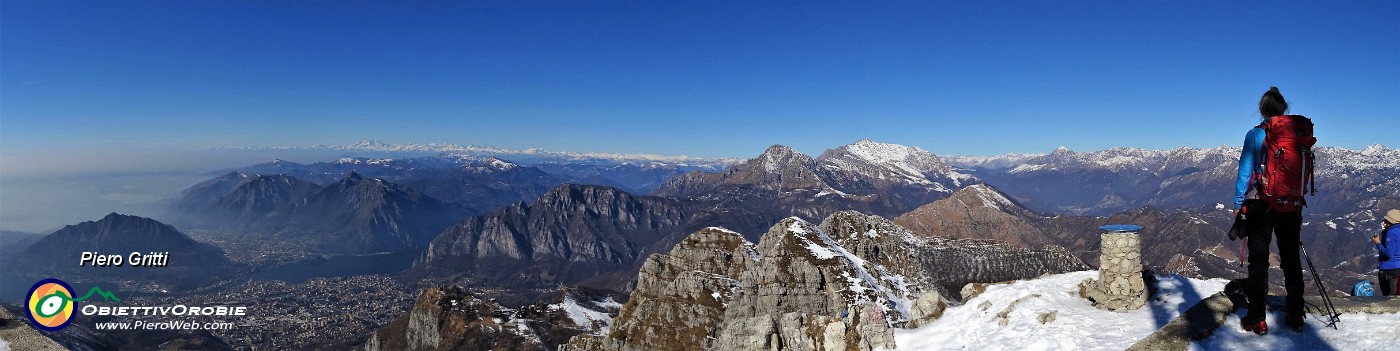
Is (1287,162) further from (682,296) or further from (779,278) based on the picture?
(682,296)

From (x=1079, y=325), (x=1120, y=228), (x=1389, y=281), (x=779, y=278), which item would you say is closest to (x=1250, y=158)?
(x=1120, y=228)

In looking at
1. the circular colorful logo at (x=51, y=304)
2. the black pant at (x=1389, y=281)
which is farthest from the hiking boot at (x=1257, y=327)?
the circular colorful logo at (x=51, y=304)

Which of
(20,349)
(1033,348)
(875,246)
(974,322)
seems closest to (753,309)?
(875,246)

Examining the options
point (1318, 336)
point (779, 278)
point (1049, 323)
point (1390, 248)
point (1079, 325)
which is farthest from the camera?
point (779, 278)

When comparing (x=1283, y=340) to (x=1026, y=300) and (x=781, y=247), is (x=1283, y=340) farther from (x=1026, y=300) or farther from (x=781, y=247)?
(x=781, y=247)

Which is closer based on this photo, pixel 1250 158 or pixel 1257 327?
pixel 1250 158

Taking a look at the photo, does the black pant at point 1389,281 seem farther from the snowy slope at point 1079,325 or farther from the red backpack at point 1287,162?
the red backpack at point 1287,162
